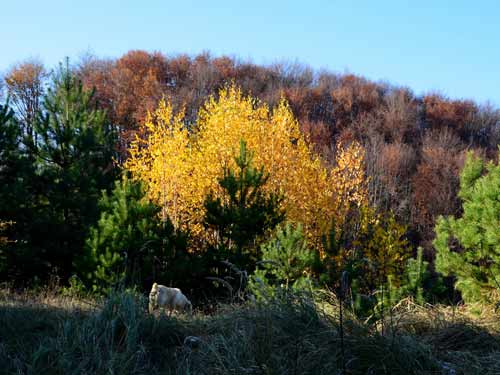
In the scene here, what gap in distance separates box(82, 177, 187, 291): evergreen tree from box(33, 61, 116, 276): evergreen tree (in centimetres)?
211

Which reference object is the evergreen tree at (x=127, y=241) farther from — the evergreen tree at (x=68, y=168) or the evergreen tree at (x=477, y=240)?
the evergreen tree at (x=477, y=240)

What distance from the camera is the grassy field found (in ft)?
11.3

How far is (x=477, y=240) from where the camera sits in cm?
1071

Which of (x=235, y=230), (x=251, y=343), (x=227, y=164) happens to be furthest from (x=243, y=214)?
(x=251, y=343)

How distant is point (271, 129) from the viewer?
21.5 meters

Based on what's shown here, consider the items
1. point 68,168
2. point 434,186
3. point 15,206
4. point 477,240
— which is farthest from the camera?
point 434,186

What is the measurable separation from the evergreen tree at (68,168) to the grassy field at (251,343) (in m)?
11.0

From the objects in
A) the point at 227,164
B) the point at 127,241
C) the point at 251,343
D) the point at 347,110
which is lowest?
the point at 127,241

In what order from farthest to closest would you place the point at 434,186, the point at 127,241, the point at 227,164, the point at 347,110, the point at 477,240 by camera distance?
the point at 347,110 → the point at 434,186 → the point at 227,164 → the point at 127,241 → the point at 477,240

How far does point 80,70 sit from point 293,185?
23.7 m

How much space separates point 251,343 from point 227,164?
15432 mm

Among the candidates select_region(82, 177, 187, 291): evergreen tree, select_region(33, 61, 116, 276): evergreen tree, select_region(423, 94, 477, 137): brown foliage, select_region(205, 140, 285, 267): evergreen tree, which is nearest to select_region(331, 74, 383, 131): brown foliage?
select_region(423, 94, 477, 137): brown foliage

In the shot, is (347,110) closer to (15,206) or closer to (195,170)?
(195,170)

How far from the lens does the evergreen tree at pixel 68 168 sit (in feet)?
49.9
